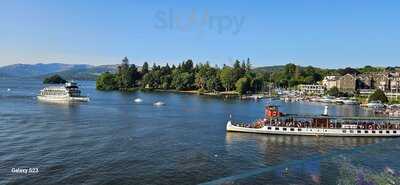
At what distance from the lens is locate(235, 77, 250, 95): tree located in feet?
586

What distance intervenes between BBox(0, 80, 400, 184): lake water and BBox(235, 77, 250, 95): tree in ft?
338

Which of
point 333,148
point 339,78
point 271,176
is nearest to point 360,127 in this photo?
point 333,148

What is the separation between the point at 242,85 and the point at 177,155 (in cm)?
13151

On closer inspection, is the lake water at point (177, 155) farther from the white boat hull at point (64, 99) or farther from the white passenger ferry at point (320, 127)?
the white boat hull at point (64, 99)

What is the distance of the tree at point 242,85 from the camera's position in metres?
178

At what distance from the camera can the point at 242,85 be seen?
178500 mm

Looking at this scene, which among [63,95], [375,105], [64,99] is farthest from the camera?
[375,105]

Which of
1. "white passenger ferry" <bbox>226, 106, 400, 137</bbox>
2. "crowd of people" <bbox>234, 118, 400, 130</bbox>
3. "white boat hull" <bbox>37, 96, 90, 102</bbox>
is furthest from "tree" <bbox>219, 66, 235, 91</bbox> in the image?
"crowd of people" <bbox>234, 118, 400, 130</bbox>

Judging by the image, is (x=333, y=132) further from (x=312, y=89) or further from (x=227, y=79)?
(x=312, y=89)

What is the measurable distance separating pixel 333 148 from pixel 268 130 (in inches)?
481

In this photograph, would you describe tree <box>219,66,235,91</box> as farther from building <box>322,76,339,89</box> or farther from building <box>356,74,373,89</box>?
building <box>356,74,373,89</box>

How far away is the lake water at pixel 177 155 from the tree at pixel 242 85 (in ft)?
338

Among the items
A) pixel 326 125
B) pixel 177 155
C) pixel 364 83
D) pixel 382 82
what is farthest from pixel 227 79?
pixel 177 155

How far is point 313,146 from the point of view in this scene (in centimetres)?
5684
